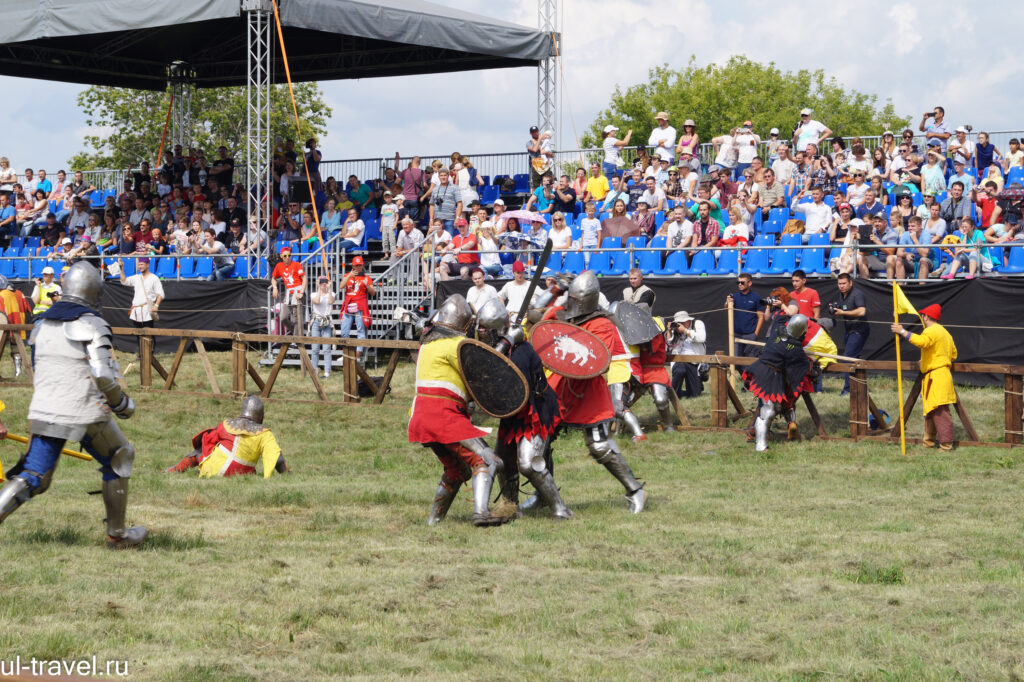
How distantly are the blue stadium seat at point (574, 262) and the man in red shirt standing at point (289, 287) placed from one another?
4.23m

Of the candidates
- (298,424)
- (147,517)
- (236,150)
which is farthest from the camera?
(236,150)

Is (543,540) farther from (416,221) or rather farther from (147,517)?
(416,221)

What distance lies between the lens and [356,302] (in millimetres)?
18453

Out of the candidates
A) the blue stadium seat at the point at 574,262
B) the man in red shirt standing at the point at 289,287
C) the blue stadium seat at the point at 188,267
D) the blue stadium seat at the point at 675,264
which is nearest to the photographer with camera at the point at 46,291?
the blue stadium seat at the point at 188,267

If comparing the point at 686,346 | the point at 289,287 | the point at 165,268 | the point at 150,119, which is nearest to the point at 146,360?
the point at 289,287

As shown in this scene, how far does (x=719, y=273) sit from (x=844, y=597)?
1138cm

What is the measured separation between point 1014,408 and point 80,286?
9.63 metres

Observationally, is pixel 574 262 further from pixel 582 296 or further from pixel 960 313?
pixel 582 296

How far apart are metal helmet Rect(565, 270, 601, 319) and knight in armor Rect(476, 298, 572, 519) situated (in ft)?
2.92

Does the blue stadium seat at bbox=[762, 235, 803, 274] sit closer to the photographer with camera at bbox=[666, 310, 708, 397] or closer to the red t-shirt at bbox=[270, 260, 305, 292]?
the photographer with camera at bbox=[666, 310, 708, 397]

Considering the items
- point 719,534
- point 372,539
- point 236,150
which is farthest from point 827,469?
point 236,150

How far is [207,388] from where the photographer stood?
58.9ft

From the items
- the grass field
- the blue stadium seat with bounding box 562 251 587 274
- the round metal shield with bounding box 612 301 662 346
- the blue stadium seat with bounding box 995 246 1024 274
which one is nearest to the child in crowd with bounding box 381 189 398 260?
the blue stadium seat with bounding box 562 251 587 274

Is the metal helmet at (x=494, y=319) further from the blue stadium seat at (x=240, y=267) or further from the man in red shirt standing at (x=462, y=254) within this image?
the blue stadium seat at (x=240, y=267)
